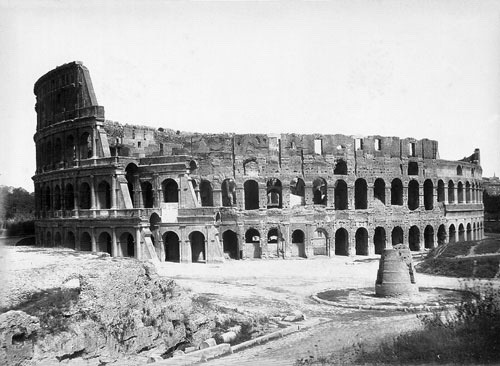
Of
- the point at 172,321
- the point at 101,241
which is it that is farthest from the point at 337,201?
the point at 172,321

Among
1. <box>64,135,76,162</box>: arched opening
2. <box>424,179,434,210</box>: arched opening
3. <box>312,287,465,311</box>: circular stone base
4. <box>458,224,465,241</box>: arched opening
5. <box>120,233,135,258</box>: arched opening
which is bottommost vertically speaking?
<box>312,287,465,311</box>: circular stone base

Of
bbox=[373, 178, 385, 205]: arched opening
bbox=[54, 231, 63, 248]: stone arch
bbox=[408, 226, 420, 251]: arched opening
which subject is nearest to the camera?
bbox=[54, 231, 63, 248]: stone arch

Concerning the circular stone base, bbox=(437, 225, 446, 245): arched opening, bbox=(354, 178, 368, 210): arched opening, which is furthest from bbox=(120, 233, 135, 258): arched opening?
bbox=(437, 225, 446, 245): arched opening

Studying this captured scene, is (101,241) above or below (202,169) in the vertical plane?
below

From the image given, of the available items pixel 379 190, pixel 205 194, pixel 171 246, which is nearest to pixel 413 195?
pixel 379 190

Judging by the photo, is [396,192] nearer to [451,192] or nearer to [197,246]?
[451,192]

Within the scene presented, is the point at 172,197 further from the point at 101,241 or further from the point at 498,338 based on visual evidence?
the point at 498,338

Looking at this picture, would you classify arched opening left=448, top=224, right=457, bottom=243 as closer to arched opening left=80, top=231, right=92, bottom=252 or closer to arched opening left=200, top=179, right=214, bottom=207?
arched opening left=200, top=179, right=214, bottom=207

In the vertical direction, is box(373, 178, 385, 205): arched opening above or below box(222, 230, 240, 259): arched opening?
above
